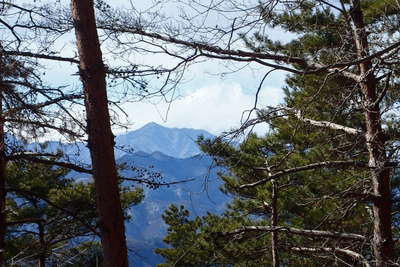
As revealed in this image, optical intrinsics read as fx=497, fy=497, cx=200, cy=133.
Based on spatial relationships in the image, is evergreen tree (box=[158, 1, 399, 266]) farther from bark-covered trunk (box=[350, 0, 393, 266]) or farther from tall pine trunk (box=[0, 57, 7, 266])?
tall pine trunk (box=[0, 57, 7, 266])

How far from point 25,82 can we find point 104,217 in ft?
7.83

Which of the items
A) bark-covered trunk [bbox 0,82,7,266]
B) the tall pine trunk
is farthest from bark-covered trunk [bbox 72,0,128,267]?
bark-covered trunk [bbox 0,82,7,266]

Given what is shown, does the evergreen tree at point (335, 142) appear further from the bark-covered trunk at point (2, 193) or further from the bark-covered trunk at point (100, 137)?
the bark-covered trunk at point (2, 193)

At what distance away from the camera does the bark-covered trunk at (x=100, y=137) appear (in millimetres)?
3812

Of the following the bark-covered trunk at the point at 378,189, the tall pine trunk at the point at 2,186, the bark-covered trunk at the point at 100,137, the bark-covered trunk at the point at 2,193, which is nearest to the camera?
the bark-covered trunk at the point at 100,137

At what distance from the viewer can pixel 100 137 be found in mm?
3982

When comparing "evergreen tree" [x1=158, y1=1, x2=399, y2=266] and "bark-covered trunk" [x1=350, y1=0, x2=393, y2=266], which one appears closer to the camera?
"evergreen tree" [x1=158, y1=1, x2=399, y2=266]

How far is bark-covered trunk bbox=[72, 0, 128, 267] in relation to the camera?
381 cm

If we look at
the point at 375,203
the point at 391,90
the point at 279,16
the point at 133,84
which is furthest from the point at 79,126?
the point at 391,90

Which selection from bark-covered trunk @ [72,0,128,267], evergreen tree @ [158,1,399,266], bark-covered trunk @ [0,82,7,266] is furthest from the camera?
bark-covered trunk @ [0,82,7,266]

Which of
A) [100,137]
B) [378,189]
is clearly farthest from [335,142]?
[100,137]

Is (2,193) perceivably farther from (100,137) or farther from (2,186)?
(100,137)

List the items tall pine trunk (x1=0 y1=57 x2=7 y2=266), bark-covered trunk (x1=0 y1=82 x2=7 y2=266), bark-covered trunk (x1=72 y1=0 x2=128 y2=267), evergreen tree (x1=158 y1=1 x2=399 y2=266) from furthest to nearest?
bark-covered trunk (x1=0 y1=82 x2=7 y2=266) < tall pine trunk (x1=0 y1=57 x2=7 y2=266) < evergreen tree (x1=158 y1=1 x2=399 y2=266) < bark-covered trunk (x1=72 y1=0 x2=128 y2=267)

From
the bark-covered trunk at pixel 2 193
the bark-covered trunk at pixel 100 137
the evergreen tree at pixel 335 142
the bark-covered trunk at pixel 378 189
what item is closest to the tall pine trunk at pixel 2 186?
the bark-covered trunk at pixel 2 193
